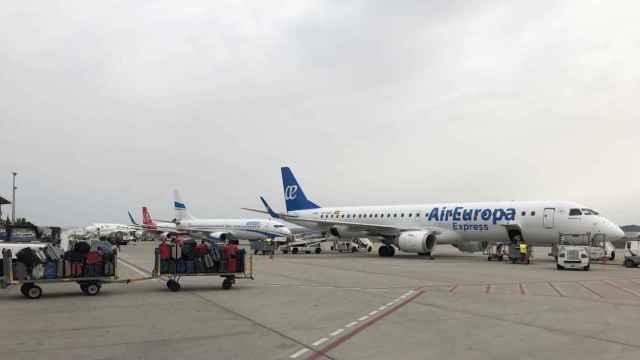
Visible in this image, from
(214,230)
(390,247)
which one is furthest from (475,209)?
(214,230)

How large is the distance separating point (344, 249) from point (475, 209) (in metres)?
18.4

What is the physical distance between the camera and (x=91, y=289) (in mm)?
15164

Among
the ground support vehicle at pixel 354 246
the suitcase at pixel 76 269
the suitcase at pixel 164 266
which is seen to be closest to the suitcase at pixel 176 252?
the suitcase at pixel 164 266

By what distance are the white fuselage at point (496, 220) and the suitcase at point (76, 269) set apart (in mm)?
24855

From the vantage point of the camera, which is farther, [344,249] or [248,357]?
[344,249]

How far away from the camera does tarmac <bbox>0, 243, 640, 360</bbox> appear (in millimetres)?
8039

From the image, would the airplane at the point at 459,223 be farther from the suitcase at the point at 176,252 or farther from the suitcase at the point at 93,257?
the suitcase at the point at 93,257

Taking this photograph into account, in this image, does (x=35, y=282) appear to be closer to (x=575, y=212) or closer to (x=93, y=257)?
(x=93, y=257)

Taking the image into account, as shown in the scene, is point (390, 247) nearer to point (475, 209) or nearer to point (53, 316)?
point (475, 209)

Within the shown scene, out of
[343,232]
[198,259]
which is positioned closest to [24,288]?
[198,259]

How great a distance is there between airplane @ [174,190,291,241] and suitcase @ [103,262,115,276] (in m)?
42.5

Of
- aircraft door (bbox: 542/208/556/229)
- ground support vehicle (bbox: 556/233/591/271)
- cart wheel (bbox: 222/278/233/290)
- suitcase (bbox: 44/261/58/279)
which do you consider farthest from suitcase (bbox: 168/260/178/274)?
aircraft door (bbox: 542/208/556/229)

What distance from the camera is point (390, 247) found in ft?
130

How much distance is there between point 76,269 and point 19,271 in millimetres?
1356
